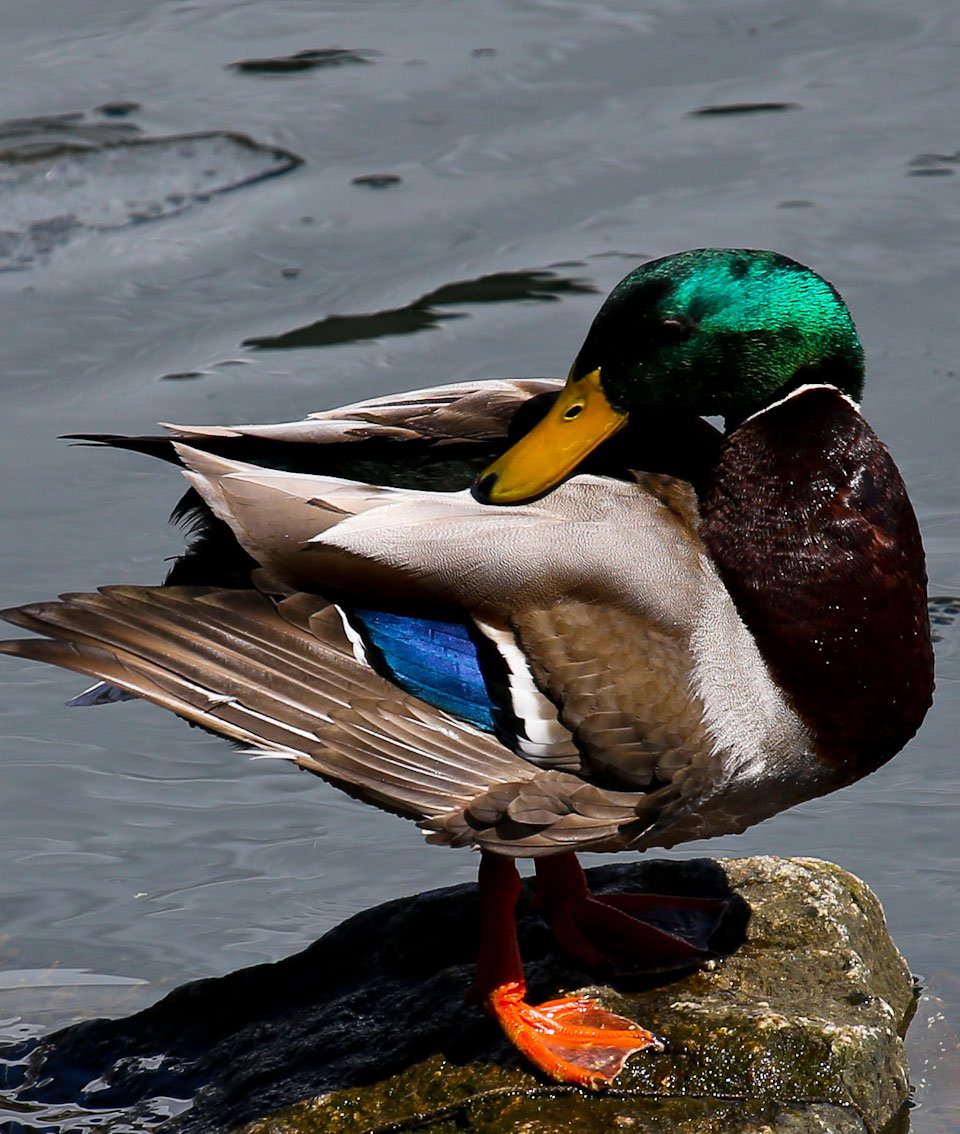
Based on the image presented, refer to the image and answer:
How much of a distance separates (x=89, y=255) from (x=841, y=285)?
3.67 meters

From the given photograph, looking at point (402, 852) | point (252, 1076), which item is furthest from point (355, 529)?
point (402, 852)

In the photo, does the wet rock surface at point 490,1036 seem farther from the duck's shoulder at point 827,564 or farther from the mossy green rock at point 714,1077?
the duck's shoulder at point 827,564

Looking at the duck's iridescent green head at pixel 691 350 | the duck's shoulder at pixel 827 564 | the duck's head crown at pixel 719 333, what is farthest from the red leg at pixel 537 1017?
the duck's head crown at pixel 719 333

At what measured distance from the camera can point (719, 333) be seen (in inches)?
178

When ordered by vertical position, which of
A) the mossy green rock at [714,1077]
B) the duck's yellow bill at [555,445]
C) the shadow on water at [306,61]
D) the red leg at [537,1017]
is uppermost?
the duck's yellow bill at [555,445]

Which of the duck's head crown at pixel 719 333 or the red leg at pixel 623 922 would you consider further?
the red leg at pixel 623 922

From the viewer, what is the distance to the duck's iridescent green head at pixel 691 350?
14.8ft

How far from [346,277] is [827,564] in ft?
17.0

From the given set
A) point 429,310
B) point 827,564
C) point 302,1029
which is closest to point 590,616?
point 827,564

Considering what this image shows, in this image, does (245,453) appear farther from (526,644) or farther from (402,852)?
(402,852)

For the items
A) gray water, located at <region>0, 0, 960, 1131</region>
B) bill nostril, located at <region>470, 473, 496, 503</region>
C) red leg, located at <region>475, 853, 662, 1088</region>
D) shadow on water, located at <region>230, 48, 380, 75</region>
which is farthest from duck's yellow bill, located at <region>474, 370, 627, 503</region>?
shadow on water, located at <region>230, 48, 380, 75</region>

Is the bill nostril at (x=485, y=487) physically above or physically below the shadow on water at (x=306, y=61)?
above

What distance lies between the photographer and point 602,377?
15.1 feet

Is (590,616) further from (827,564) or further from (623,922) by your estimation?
(623,922)
